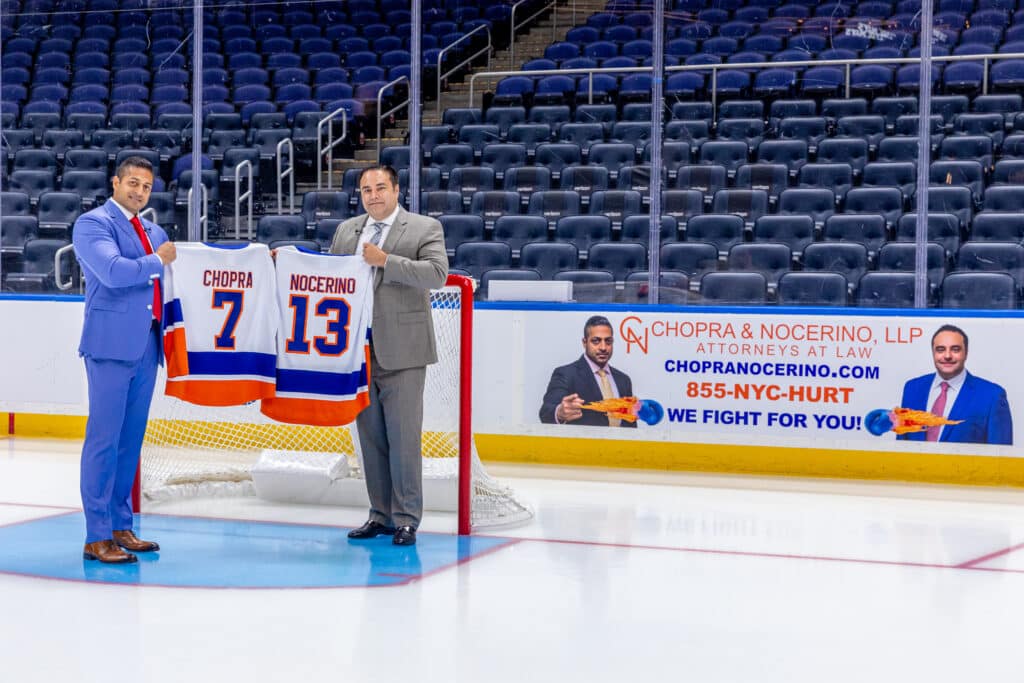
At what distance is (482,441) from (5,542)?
3.21 metres

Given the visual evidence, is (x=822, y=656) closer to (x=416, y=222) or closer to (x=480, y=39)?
(x=416, y=222)

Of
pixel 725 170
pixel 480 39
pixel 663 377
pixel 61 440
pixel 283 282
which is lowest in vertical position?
pixel 61 440

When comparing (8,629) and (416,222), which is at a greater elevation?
(416,222)

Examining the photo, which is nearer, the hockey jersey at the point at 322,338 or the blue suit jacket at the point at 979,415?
the hockey jersey at the point at 322,338

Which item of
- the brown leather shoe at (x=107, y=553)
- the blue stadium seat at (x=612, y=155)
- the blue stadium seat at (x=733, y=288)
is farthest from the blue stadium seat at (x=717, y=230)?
the brown leather shoe at (x=107, y=553)

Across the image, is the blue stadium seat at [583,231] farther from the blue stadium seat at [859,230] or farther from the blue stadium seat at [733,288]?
the blue stadium seat at [859,230]

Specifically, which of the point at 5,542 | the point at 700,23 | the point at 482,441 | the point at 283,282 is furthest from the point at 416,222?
the point at 700,23

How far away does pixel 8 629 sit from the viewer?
3549 millimetres

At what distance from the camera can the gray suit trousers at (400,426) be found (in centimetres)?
492

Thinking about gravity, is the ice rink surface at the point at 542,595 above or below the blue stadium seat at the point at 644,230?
below

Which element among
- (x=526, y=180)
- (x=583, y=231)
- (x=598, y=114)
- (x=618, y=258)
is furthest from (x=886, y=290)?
(x=526, y=180)

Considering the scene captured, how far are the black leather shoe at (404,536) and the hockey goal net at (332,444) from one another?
1.17 feet

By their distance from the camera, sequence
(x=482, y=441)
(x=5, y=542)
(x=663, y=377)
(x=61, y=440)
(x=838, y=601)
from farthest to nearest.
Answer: (x=61, y=440)
(x=482, y=441)
(x=663, y=377)
(x=5, y=542)
(x=838, y=601)

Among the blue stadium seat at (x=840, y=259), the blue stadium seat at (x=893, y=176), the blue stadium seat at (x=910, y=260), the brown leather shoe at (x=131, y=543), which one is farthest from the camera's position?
the blue stadium seat at (x=893, y=176)
